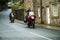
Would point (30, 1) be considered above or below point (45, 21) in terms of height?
above

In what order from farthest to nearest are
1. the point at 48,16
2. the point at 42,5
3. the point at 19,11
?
the point at 19,11 < the point at 42,5 < the point at 48,16

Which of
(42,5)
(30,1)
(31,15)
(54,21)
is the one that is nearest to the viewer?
(31,15)

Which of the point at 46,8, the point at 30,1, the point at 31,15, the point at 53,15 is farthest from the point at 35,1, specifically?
the point at 31,15

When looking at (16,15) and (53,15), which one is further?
(16,15)

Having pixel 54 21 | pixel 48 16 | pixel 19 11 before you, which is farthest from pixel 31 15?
pixel 19 11

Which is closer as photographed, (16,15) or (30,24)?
(30,24)

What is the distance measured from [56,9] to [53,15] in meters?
0.95

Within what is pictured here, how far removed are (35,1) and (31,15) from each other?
596 inches

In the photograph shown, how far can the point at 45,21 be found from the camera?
129 ft

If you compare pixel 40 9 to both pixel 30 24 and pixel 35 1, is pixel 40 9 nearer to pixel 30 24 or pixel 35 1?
pixel 35 1

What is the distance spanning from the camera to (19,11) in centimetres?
Result: 6006

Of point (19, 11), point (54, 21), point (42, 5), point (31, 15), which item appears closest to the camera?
point (31, 15)

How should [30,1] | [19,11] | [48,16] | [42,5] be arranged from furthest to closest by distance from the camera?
[19,11] < [30,1] < [42,5] < [48,16]

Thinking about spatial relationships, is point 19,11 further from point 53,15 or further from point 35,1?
point 53,15
